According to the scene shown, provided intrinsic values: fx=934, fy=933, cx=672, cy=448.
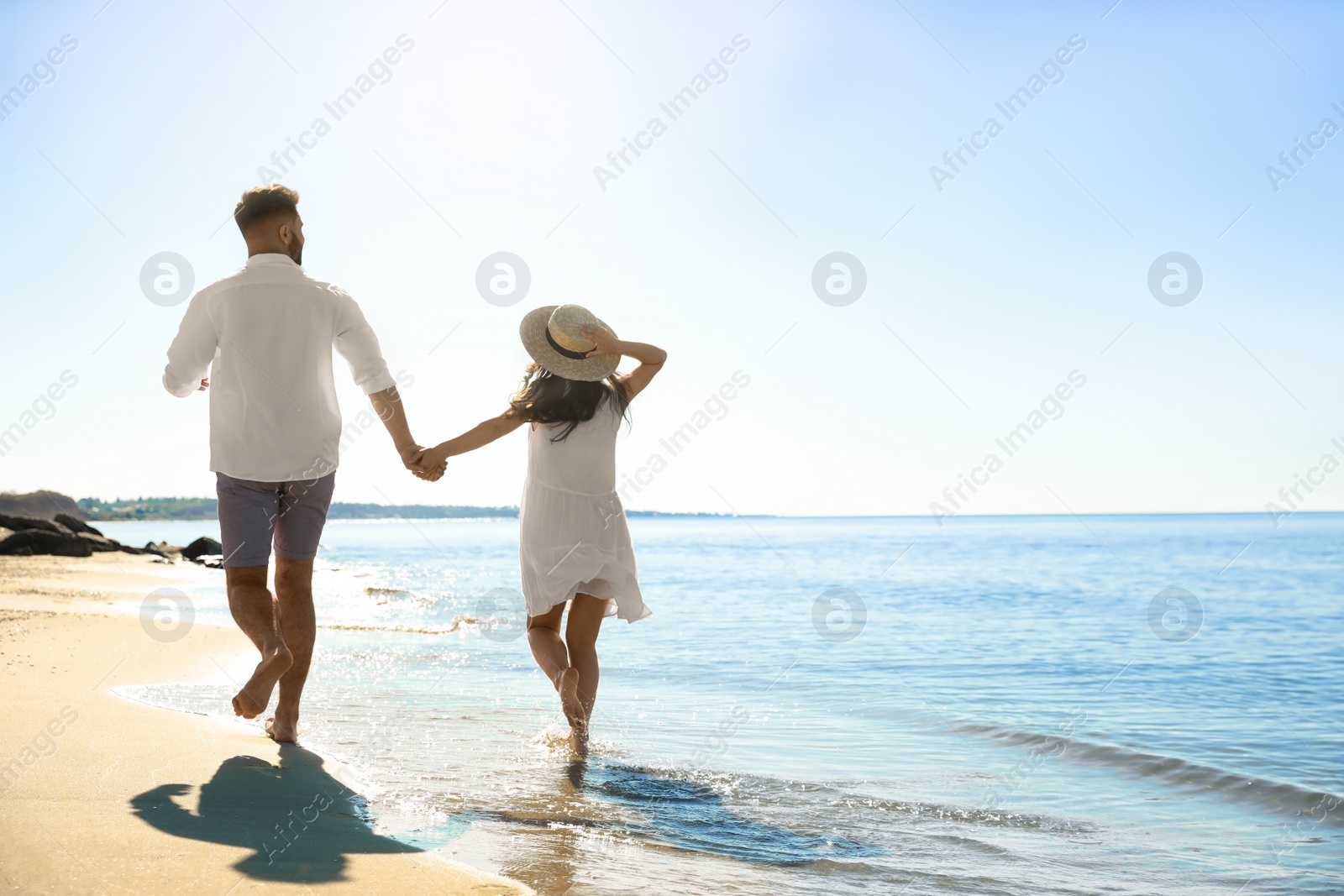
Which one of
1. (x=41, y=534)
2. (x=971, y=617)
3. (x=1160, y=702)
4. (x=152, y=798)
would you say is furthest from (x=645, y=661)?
(x=41, y=534)

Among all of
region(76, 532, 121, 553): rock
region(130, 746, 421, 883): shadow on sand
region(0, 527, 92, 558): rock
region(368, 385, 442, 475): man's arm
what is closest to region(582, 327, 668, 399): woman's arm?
region(368, 385, 442, 475): man's arm

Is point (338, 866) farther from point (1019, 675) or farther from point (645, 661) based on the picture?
point (1019, 675)

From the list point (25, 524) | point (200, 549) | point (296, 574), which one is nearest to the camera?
point (296, 574)

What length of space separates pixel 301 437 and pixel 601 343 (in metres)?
1.42

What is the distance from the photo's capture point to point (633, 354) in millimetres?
4434

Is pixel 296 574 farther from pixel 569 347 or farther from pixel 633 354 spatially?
pixel 633 354

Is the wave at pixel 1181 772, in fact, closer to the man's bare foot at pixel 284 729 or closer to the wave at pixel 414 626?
the man's bare foot at pixel 284 729

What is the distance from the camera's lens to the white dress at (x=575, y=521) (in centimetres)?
438

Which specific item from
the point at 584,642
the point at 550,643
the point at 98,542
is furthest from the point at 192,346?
the point at 98,542

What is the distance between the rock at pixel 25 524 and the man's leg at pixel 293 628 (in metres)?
20.3

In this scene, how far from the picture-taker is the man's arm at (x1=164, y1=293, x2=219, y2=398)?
3641mm

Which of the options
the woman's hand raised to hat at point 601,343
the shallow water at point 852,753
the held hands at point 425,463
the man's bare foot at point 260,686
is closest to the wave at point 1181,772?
the shallow water at point 852,753

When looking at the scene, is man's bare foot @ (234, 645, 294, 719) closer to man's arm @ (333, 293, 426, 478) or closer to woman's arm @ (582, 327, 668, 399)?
man's arm @ (333, 293, 426, 478)

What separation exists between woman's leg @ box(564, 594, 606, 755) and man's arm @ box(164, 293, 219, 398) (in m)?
1.91
